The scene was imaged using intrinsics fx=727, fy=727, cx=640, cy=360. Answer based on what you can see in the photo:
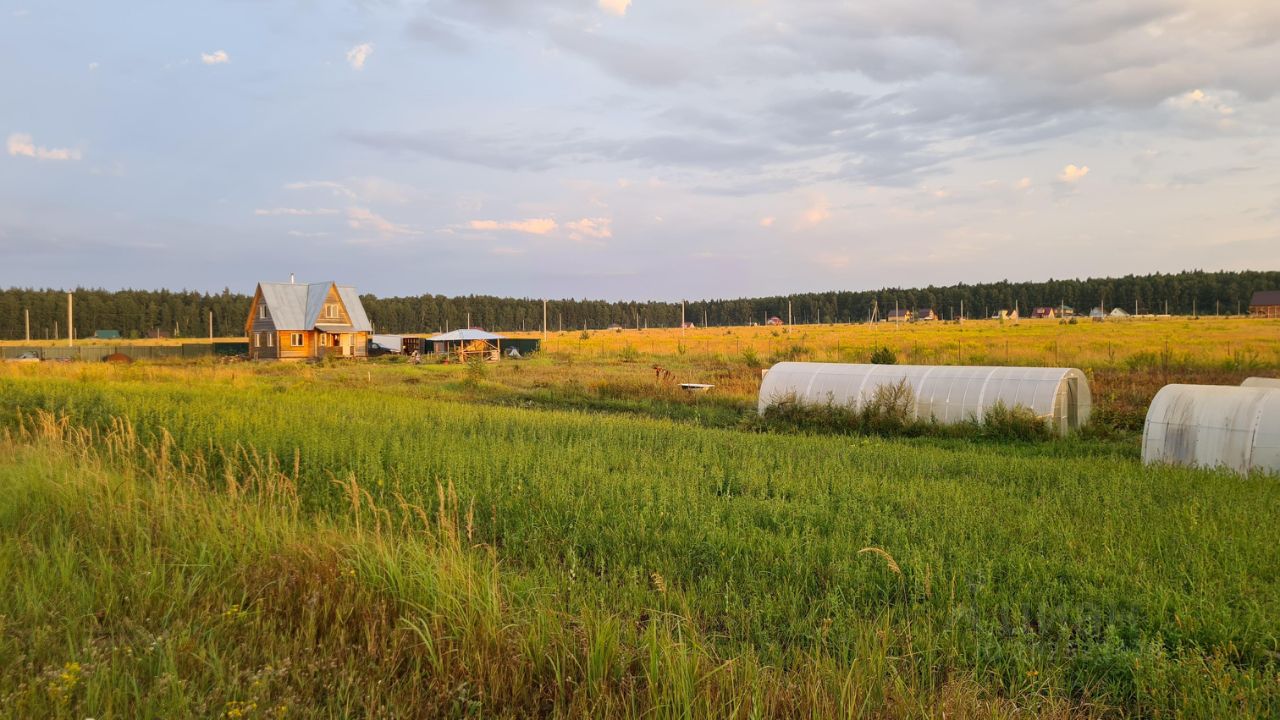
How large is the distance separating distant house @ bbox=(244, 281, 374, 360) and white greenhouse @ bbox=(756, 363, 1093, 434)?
41115 mm

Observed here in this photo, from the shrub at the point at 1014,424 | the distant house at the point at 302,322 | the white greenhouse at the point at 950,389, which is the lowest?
the shrub at the point at 1014,424

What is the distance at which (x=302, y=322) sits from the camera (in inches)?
2029

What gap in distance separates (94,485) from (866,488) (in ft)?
26.9

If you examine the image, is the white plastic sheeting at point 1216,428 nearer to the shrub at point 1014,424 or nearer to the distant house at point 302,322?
the shrub at point 1014,424

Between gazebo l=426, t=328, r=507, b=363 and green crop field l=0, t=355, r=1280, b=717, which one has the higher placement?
gazebo l=426, t=328, r=507, b=363

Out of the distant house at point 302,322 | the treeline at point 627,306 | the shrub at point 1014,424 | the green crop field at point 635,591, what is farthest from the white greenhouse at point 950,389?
the treeline at point 627,306

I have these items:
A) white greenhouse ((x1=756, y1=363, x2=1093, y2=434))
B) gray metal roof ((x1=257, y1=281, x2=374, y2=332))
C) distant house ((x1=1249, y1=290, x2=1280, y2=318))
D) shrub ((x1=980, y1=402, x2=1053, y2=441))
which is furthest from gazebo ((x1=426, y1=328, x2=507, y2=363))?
distant house ((x1=1249, y1=290, x2=1280, y2=318))

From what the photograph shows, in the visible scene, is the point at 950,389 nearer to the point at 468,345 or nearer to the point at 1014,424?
the point at 1014,424

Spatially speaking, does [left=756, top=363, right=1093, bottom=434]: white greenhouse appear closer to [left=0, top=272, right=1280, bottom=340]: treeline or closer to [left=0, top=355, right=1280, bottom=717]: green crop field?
[left=0, top=355, right=1280, bottom=717]: green crop field

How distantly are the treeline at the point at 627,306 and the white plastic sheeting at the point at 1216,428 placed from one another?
108 meters

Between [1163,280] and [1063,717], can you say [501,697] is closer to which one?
[1063,717]

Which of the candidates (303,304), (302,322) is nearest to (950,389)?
(302,322)

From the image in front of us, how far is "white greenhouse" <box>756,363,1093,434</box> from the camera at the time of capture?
1539cm

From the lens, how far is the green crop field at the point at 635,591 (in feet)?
12.1
